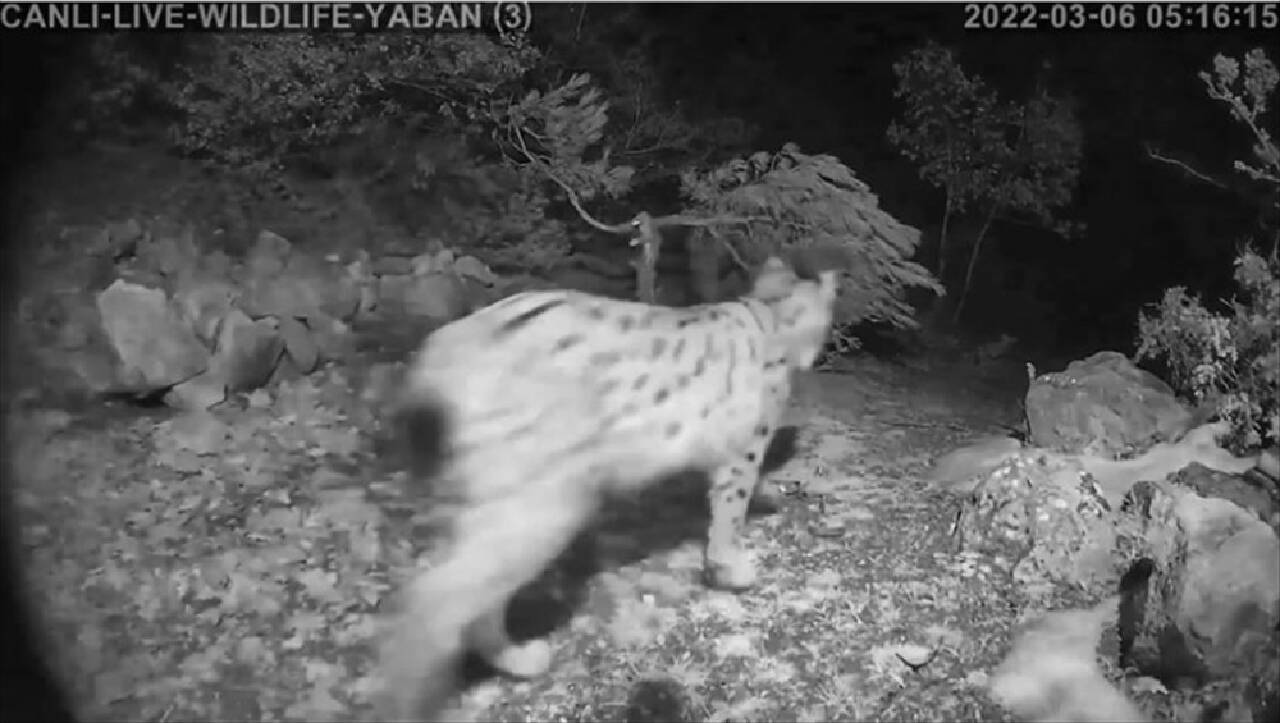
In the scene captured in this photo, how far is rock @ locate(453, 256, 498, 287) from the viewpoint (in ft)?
6.60

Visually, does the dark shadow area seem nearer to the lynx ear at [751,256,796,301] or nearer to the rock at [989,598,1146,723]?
the lynx ear at [751,256,796,301]

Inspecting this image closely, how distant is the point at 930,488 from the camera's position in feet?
6.88

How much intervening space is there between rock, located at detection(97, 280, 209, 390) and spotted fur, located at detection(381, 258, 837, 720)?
1.61 ft

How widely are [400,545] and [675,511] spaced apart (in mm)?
485

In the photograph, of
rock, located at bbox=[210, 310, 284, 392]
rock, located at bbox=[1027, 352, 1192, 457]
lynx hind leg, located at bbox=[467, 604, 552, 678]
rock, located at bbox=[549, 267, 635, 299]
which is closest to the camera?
lynx hind leg, located at bbox=[467, 604, 552, 678]

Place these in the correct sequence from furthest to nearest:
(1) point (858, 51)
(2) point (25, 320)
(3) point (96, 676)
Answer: (1) point (858, 51), (2) point (25, 320), (3) point (96, 676)

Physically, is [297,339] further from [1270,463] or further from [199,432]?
[1270,463]

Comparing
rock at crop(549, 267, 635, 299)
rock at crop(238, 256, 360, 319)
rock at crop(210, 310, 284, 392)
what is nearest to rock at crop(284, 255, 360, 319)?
rock at crop(238, 256, 360, 319)

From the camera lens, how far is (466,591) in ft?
5.70

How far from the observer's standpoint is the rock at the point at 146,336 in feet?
6.61

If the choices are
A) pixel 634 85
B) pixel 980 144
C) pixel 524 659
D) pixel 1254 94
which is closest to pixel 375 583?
pixel 524 659

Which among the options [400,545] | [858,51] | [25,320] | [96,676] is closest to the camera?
[96,676]

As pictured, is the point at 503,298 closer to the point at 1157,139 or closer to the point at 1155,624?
the point at 1155,624

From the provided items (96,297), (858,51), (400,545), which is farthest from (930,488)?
(96,297)
